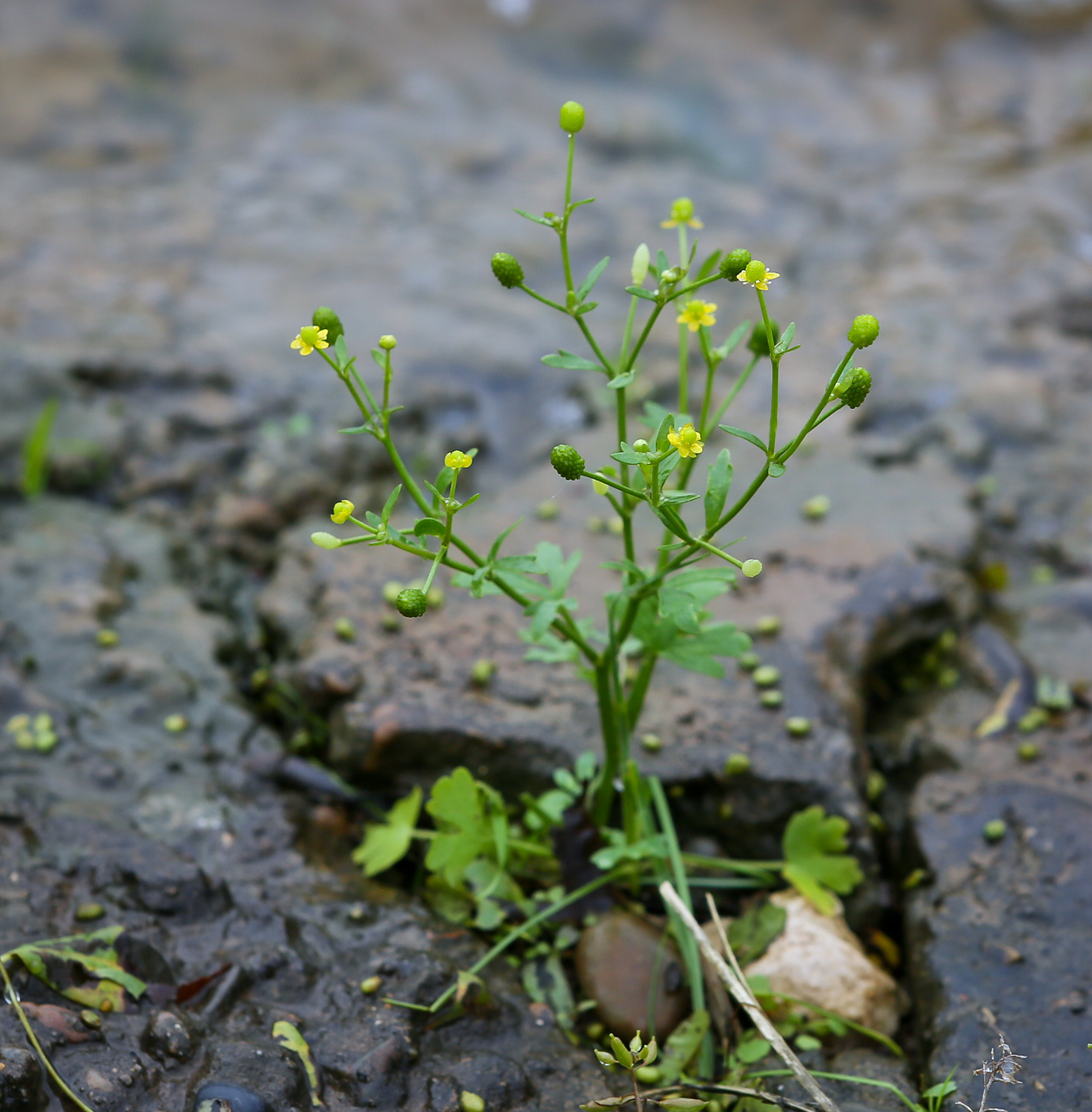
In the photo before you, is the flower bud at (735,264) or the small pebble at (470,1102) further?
the small pebble at (470,1102)

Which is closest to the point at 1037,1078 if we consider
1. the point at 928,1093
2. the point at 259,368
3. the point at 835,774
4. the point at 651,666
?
the point at 928,1093

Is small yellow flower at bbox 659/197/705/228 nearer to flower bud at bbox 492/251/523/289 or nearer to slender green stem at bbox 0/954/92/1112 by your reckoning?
flower bud at bbox 492/251/523/289

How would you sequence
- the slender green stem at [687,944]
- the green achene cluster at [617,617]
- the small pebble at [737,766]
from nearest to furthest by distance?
the green achene cluster at [617,617] → the slender green stem at [687,944] → the small pebble at [737,766]

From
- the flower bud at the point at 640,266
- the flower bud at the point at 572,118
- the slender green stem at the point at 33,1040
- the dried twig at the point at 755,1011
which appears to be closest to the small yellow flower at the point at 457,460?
the flower bud at the point at 640,266

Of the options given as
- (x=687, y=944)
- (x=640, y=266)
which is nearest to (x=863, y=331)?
(x=640, y=266)

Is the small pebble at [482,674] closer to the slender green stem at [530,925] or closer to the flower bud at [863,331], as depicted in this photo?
the slender green stem at [530,925]

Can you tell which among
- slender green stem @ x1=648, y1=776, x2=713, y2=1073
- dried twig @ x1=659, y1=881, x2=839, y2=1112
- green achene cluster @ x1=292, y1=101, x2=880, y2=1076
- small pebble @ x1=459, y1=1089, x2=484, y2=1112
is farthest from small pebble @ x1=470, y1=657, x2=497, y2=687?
small pebble @ x1=459, y1=1089, x2=484, y2=1112

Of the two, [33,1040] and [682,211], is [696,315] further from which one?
[33,1040]

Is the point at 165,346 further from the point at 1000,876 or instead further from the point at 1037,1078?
the point at 1037,1078
